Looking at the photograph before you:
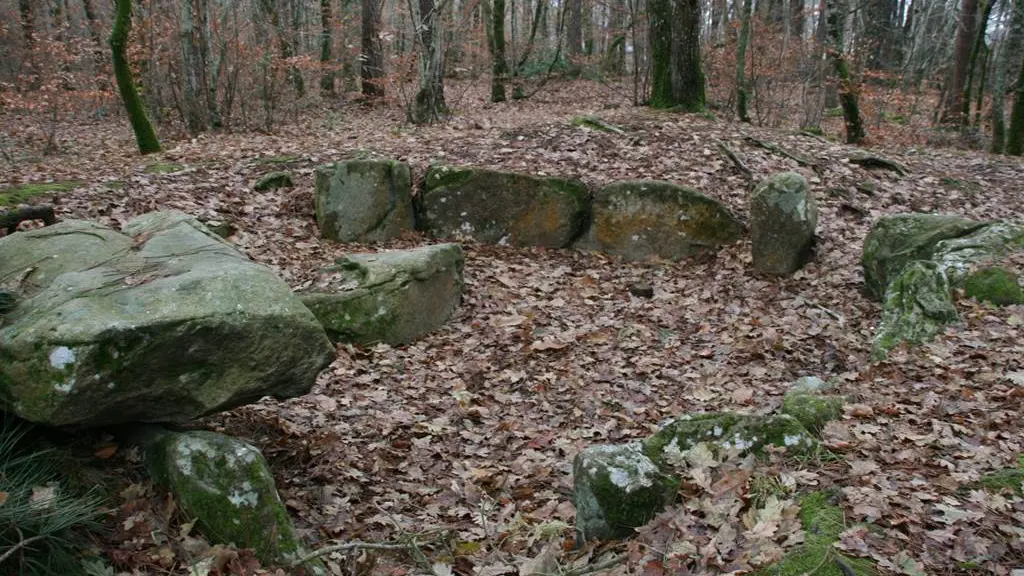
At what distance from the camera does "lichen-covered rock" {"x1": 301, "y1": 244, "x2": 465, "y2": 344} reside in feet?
24.5

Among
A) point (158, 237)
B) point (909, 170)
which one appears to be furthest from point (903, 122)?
point (158, 237)

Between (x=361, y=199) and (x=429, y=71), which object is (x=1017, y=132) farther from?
(x=361, y=199)

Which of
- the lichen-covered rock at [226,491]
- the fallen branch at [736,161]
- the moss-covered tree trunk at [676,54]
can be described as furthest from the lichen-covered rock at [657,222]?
the lichen-covered rock at [226,491]

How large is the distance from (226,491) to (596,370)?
12.5ft

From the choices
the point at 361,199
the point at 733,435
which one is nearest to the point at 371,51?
the point at 361,199

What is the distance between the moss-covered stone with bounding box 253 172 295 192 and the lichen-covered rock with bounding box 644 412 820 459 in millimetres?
7567

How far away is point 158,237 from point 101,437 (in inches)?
64.4

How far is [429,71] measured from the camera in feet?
48.8

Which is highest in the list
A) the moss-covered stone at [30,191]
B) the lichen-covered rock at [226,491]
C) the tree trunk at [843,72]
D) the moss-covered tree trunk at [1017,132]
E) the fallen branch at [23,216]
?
the tree trunk at [843,72]

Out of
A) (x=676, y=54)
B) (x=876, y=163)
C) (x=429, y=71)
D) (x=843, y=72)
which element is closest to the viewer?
(x=876, y=163)

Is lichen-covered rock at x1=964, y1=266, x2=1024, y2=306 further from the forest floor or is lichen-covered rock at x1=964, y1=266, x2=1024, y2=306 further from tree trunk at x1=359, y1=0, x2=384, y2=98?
tree trunk at x1=359, y1=0, x2=384, y2=98

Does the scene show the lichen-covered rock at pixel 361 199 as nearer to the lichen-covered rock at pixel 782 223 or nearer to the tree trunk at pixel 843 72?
the lichen-covered rock at pixel 782 223

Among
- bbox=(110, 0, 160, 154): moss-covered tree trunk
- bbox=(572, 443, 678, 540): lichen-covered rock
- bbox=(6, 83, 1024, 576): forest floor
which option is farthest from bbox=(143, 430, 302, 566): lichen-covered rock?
Answer: bbox=(110, 0, 160, 154): moss-covered tree trunk

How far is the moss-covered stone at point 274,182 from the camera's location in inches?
406
